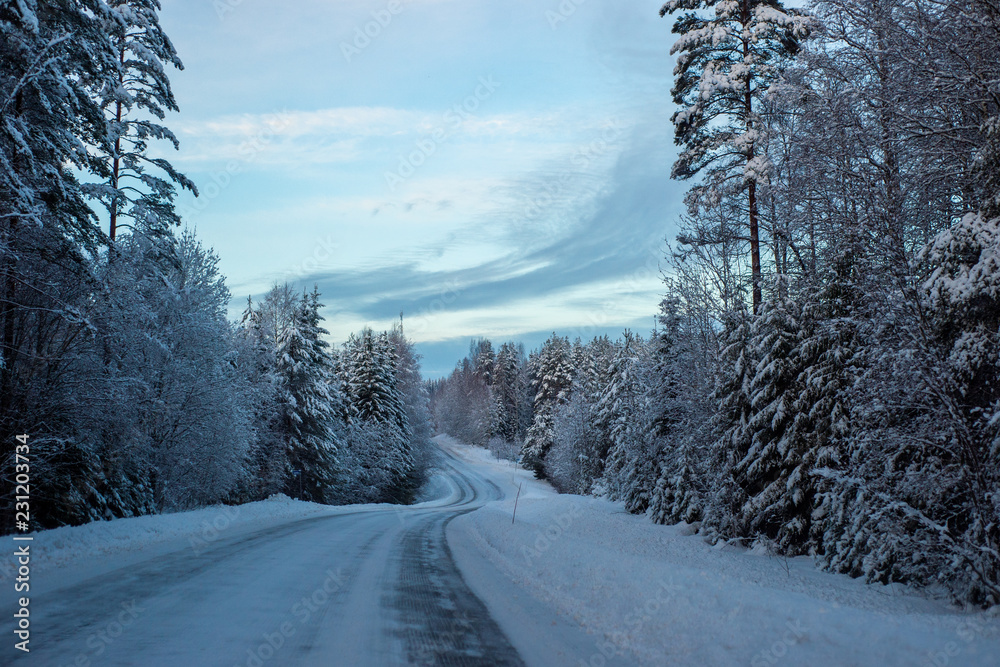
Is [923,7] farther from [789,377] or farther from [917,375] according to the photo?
[789,377]

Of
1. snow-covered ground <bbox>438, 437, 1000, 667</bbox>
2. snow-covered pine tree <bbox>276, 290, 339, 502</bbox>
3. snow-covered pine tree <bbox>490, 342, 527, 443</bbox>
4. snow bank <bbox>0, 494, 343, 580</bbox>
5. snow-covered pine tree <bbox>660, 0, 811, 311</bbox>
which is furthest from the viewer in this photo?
snow-covered pine tree <bbox>490, 342, 527, 443</bbox>

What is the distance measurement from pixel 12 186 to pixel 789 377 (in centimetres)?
1688

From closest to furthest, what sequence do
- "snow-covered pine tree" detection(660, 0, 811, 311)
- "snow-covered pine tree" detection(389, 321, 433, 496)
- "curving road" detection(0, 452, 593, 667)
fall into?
"curving road" detection(0, 452, 593, 667) < "snow-covered pine tree" detection(660, 0, 811, 311) < "snow-covered pine tree" detection(389, 321, 433, 496)

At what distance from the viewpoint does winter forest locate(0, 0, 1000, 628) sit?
27.8 ft

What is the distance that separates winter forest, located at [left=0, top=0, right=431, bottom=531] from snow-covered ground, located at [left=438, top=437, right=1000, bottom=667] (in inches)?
371

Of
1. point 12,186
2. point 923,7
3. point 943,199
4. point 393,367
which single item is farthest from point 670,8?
point 393,367

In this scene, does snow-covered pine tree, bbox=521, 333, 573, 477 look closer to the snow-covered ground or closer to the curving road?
the snow-covered ground

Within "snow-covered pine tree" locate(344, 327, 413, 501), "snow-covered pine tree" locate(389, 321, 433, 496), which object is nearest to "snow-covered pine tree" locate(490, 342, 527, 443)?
"snow-covered pine tree" locate(389, 321, 433, 496)

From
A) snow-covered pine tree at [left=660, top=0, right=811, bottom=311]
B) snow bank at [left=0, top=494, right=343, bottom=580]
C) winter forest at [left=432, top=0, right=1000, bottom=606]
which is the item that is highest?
snow-covered pine tree at [left=660, top=0, right=811, bottom=311]

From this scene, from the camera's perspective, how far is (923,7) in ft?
30.2

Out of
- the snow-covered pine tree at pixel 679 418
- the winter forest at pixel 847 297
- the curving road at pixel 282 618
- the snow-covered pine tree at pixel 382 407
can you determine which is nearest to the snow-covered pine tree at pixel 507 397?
the snow-covered pine tree at pixel 382 407

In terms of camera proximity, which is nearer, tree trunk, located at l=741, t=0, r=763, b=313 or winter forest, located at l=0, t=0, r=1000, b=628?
winter forest, located at l=0, t=0, r=1000, b=628

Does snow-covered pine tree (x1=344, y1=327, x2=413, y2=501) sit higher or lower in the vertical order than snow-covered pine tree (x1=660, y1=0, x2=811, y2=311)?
lower

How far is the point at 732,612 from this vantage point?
244 inches
